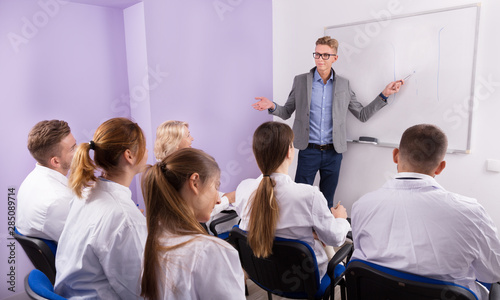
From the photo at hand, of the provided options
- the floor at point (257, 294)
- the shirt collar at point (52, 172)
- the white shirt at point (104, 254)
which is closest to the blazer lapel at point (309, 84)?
the floor at point (257, 294)

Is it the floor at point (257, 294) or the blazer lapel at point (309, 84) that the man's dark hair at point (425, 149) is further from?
the blazer lapel at point (309, 84)

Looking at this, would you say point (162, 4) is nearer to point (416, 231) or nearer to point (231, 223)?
point (231, 223)

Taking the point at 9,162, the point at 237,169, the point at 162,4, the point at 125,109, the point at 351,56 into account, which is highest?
the point at 162,4

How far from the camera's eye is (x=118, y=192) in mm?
1357

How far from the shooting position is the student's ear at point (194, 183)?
1036 millimetres

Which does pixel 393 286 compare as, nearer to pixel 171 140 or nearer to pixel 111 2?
pixel 171 140

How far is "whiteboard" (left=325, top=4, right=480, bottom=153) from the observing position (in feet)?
8.65

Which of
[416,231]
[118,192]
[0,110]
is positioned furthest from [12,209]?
[416,231]

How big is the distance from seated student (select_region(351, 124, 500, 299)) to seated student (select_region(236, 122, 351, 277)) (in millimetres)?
229

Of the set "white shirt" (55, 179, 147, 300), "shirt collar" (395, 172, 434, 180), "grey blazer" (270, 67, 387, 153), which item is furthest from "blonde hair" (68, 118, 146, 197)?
"grey blazer" (270, 67, 387, 153)

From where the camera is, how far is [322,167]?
3.40 metres

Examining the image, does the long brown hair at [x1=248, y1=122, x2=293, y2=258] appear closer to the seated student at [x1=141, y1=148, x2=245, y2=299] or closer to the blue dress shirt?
the seated student at [x1=141, y1=148, x2=245, y2=299]

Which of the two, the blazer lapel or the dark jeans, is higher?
the blazer lapel

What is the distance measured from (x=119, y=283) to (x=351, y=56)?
2.85 m
